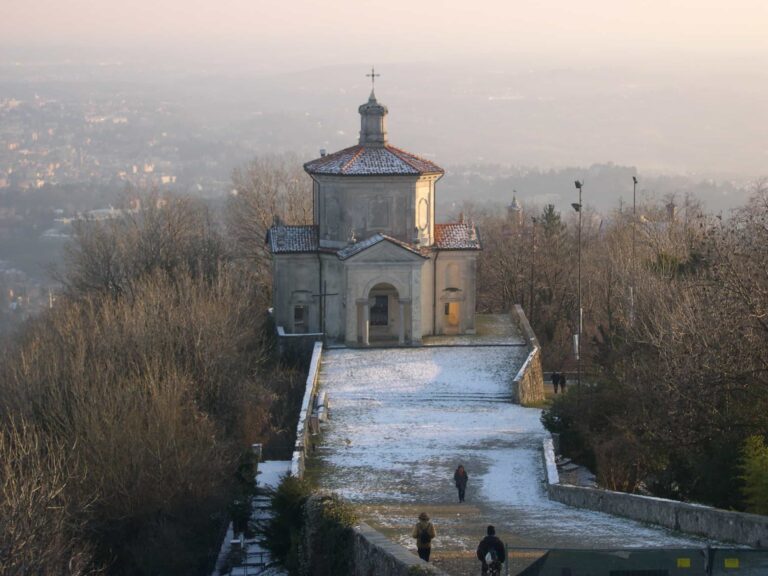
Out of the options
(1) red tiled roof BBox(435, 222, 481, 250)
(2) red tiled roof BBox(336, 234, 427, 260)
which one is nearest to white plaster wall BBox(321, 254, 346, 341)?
(2) red tiled roof BBox(336, 234, 427, 260)

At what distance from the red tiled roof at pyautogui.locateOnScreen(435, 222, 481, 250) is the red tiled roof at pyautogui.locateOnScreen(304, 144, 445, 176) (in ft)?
6.82

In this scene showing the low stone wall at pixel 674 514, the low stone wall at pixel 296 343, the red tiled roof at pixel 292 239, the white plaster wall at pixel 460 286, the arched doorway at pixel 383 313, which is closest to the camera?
the low stone wall at pixel 674 514

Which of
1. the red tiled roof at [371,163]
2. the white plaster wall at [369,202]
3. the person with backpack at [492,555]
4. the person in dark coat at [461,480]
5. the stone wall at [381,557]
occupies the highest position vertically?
the red tiled roof at [371,163]

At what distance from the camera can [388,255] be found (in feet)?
161

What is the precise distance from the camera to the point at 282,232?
171 feet

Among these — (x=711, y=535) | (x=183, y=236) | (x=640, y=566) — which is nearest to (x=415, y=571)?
(x=640, y=566)

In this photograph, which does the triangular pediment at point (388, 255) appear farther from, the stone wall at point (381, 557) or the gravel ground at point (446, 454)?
the stone wall at point (381, 557)

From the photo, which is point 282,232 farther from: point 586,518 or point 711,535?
point 711,535

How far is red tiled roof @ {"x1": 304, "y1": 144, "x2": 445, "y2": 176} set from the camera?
50.2 meters

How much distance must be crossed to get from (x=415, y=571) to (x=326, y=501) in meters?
7.04

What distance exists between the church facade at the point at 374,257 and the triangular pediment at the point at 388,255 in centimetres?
3

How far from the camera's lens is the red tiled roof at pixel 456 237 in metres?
51.4

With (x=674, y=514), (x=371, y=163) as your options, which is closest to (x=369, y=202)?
(x=371, y=163)

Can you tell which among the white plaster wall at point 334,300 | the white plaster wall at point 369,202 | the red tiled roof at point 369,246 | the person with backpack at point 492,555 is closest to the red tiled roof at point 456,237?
the white plaster wall at point 369,202
